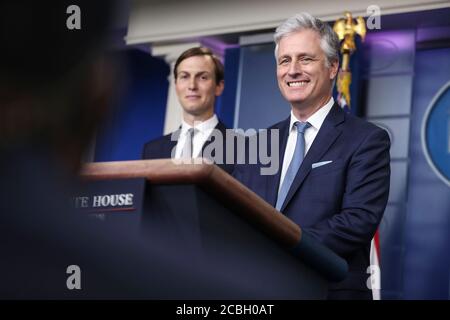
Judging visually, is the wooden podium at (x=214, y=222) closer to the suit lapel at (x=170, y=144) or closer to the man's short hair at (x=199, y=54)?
the suit lapel at (x=170, y=144)

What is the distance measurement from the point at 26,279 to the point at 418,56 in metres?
6.33

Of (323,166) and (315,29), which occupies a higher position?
(315,29)

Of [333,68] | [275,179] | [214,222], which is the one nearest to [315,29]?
[333,68]

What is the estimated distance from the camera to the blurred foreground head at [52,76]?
76cm

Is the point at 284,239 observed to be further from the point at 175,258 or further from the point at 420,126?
the point at 420,126

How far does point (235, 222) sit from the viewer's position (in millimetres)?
1457

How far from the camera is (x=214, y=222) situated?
4.53 feet

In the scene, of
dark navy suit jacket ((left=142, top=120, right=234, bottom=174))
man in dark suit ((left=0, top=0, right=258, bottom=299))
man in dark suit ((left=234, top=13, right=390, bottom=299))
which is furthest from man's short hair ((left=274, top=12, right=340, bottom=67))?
man in dark suit ((left=0, top=0, right=258, bottom=299))

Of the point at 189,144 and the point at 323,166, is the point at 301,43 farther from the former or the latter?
the point at 189,144

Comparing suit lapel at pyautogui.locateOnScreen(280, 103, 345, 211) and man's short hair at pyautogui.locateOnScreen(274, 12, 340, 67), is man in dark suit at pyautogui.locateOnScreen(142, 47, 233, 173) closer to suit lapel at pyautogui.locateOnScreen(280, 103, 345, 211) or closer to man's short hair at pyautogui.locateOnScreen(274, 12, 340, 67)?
man's short hair at pyautogui.locateOnScreen(274, 12, 340, 67)

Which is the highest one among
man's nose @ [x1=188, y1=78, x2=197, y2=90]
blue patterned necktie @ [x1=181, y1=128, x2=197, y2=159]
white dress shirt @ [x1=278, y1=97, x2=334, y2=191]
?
man's nose @ [x1=188, y1=78, x2=197, y2=90]

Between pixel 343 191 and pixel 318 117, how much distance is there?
369 mm

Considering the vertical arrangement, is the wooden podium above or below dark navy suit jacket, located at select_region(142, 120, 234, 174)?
below

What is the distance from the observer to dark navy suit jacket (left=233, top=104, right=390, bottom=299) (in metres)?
2.21
